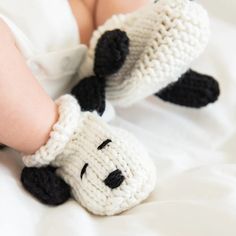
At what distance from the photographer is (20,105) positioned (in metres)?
0.56

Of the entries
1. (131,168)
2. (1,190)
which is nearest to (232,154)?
(131,168)

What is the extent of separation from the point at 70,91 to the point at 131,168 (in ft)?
0.60

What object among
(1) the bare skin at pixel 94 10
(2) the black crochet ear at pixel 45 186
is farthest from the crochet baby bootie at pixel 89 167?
(1) the bare skin at pixel 94 10

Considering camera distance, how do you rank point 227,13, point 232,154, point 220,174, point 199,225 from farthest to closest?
point 227,13, point 232,154, point 220,174, point 199,225

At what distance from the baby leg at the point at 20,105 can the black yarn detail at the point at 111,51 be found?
98mm

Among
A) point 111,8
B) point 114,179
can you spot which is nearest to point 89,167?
point 114,179

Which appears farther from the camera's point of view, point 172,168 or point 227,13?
point 227,13

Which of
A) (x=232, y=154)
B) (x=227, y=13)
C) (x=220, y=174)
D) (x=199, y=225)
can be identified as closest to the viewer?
(x=199, y=225)

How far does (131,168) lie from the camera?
1.89ft

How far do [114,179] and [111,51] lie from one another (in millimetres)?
170

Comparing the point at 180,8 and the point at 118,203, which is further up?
the point at 180,8

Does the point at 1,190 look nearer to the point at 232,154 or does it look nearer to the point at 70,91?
the point at 70,91

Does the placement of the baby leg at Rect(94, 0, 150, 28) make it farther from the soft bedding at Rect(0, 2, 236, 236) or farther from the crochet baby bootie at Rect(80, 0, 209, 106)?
the soft bedding at Rect(0, 2, 236, 236)

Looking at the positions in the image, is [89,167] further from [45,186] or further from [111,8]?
[111,8]
